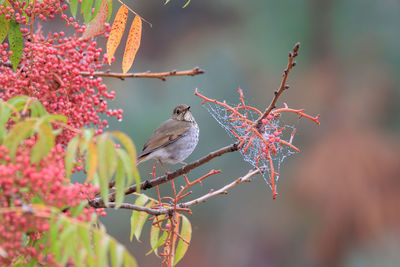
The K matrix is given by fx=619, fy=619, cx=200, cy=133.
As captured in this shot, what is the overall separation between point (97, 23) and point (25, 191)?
32.0 inches

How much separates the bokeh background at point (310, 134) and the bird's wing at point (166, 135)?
691cm

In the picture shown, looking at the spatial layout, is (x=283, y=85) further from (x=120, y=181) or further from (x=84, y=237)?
(x=84, y=237)

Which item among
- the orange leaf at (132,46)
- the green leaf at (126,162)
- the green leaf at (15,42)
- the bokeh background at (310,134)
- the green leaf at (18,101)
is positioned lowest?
the bokeh background at (310,134)

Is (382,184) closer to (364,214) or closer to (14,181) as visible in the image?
(364,214)

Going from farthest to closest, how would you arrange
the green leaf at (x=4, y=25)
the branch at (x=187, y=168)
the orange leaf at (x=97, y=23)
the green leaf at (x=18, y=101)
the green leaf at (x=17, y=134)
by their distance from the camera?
the green leaf at (x=4, y=25), the orange leaf at (x=97, y=23), the branch at (x=187, y=168), the green leaf at (x=18, y=101), the green leaf at (x=17, y=134)

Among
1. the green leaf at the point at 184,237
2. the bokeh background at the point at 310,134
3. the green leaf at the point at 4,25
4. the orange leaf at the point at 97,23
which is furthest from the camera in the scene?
the bokeh background at the point at 310,134

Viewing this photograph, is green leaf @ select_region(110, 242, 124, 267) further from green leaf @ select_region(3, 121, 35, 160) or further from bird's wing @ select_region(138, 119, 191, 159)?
bird's wing @ select_region(138, 119, 191, 159)

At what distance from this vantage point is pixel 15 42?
2172 millimetres

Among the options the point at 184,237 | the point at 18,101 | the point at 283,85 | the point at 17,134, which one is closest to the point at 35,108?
the point at 18,101

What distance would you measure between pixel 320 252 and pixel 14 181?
1102cm

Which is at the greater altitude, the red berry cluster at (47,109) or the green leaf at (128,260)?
the red berry cluster at (47,109)

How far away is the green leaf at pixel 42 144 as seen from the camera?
4.79 ft

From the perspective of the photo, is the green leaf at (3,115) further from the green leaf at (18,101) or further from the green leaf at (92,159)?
the green leaf at (92,159)

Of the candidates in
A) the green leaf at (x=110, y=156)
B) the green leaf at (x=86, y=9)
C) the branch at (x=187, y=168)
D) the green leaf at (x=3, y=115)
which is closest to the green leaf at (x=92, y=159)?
the green leaf at (x=110, y=156)
